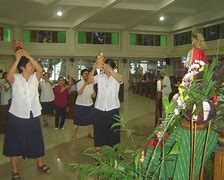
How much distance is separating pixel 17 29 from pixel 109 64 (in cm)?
1411

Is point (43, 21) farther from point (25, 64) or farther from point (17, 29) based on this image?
point (25, 64)

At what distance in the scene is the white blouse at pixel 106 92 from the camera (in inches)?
178

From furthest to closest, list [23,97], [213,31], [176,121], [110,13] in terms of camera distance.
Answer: [213,31], [110,13], [23,97], [176,121]

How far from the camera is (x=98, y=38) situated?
64.6ft

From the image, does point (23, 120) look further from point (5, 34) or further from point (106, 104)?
point (5, 34)

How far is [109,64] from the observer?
4.57m

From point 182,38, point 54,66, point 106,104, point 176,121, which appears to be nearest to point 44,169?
point 106,104

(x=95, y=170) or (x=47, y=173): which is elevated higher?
(x=95, y=170)

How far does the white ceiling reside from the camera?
46.6ft

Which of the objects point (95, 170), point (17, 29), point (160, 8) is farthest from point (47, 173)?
point (17, 29)

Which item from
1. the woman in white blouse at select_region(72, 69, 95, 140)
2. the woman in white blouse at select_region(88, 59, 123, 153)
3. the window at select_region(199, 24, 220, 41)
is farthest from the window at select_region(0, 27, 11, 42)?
the woman in white blouse at select_region(88, 59, 123, 153)

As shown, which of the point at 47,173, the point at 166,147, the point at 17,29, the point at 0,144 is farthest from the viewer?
the point at 17,29

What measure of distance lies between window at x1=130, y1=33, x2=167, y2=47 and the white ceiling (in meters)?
0.67

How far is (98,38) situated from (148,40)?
3.23 m
